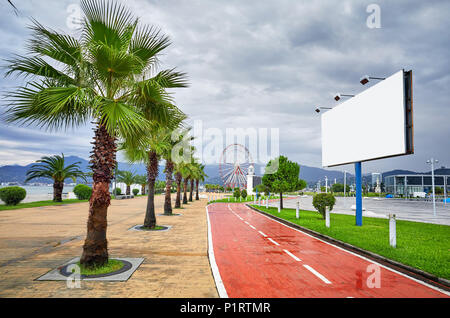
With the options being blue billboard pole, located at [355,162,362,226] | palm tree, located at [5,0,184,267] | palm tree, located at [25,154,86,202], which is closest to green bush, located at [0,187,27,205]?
palm tree, located at [25,154,86,202]

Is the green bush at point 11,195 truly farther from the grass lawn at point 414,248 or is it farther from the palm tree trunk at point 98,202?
the grass lawn at point 414,248

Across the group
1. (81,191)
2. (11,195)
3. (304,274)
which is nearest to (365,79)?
(304,274)

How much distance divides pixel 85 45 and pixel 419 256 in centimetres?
1106

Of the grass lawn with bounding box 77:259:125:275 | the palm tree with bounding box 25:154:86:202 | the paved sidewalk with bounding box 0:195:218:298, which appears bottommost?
the paved sidewalk with bounding box 0:195:218:298

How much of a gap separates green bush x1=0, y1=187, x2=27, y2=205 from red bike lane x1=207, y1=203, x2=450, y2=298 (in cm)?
2560

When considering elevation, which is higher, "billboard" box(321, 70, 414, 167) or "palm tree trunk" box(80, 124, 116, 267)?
"billboard" box(321, 70, 414, 167)

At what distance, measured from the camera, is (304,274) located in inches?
275

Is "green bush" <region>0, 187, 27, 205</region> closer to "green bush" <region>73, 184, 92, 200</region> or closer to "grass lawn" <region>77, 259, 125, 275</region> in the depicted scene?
"green bush" <region>73, 184, 92, 200</region>

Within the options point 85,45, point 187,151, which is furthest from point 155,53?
point 187,151

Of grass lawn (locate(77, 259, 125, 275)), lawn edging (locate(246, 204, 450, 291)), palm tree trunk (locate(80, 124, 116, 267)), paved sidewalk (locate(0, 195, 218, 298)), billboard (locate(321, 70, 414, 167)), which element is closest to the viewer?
paved sidewalk (locate(0, 195, 218, 298))

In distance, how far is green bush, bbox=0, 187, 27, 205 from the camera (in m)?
26.5

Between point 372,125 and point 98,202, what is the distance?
14541mm

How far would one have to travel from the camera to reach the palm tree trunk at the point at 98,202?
7020 mm

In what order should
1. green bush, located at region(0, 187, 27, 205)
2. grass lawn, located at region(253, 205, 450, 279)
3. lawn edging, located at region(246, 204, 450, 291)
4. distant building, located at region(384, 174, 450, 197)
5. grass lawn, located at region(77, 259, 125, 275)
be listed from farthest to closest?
1. distant building, located at region(384, 174, 450, 197)
2. green bush, located at region(0, 187, 27, 205)
3. grass lawn, located at region(253, 205, 450, 279)
4. grass lawn, located at region(77, 259, 125, 275)
5. lawn edging, located at region(246, 204, 450, 291)
